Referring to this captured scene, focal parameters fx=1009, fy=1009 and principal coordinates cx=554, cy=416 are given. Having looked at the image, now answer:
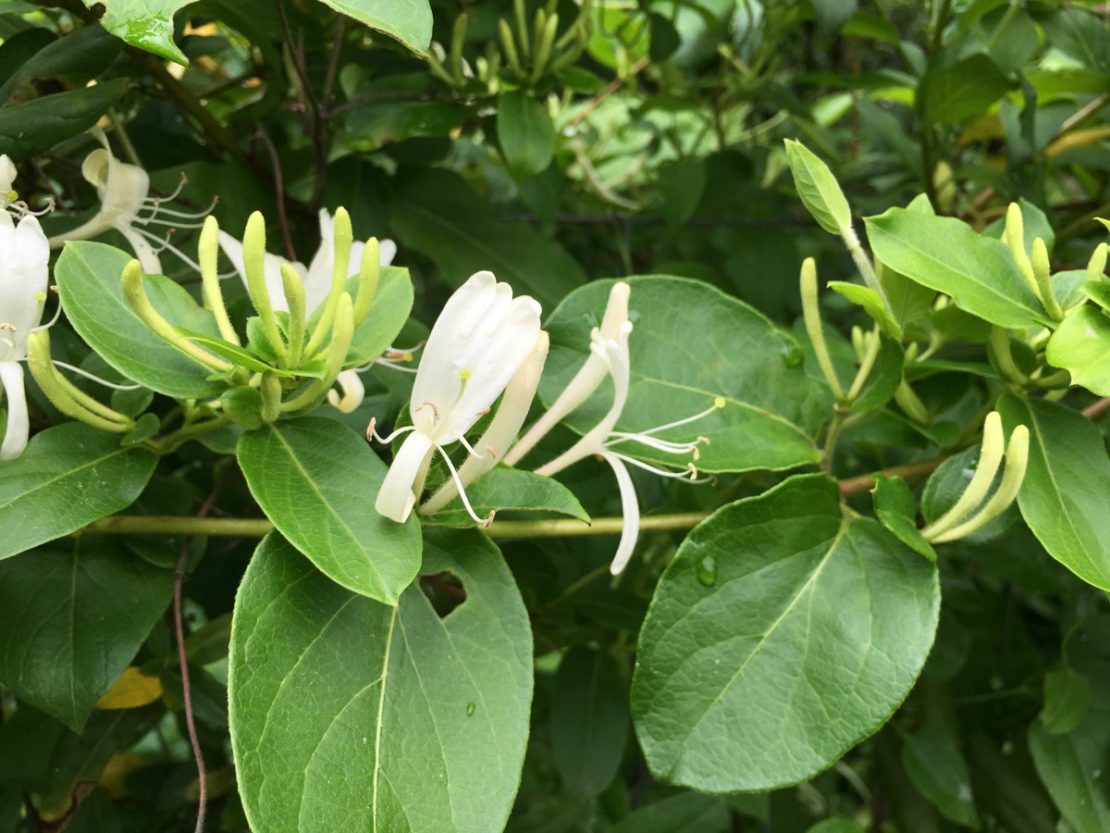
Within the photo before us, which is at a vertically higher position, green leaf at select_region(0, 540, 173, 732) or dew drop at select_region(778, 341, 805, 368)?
dew drop at select_region(778, 341, 805, 368)

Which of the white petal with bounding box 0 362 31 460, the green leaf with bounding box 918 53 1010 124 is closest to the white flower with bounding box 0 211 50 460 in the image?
the white petal with bounding box 0 362 31 460

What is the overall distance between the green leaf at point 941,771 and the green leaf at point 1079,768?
11cm

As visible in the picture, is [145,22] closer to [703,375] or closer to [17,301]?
[17,301]

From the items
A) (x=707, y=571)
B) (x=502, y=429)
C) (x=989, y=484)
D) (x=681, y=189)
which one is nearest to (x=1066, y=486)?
(x=989, y=484)

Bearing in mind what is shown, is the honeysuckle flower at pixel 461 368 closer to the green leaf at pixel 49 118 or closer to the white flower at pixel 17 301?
the white flower at pixel 17 301

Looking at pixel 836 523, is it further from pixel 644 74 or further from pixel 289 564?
pixel 644 74

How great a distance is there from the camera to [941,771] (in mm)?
797

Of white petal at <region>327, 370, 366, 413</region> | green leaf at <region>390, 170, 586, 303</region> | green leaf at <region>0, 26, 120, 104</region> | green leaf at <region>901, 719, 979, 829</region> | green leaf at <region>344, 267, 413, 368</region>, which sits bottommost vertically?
green leaf at <region>901, 719, 979, 829</region>

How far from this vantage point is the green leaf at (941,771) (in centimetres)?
78

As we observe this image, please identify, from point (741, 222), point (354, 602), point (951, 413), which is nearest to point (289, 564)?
point (354, 602)

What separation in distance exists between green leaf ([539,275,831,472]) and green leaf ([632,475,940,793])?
42mm

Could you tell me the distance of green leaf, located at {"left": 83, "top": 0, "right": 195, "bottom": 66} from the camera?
36 centimetres

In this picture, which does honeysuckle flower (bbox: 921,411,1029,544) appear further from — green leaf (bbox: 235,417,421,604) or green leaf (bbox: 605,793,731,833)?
green leaf (bbox: 605,793,731,833)

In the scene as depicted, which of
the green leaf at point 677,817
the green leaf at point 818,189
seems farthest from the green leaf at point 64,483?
the green leaf at point 677,817
